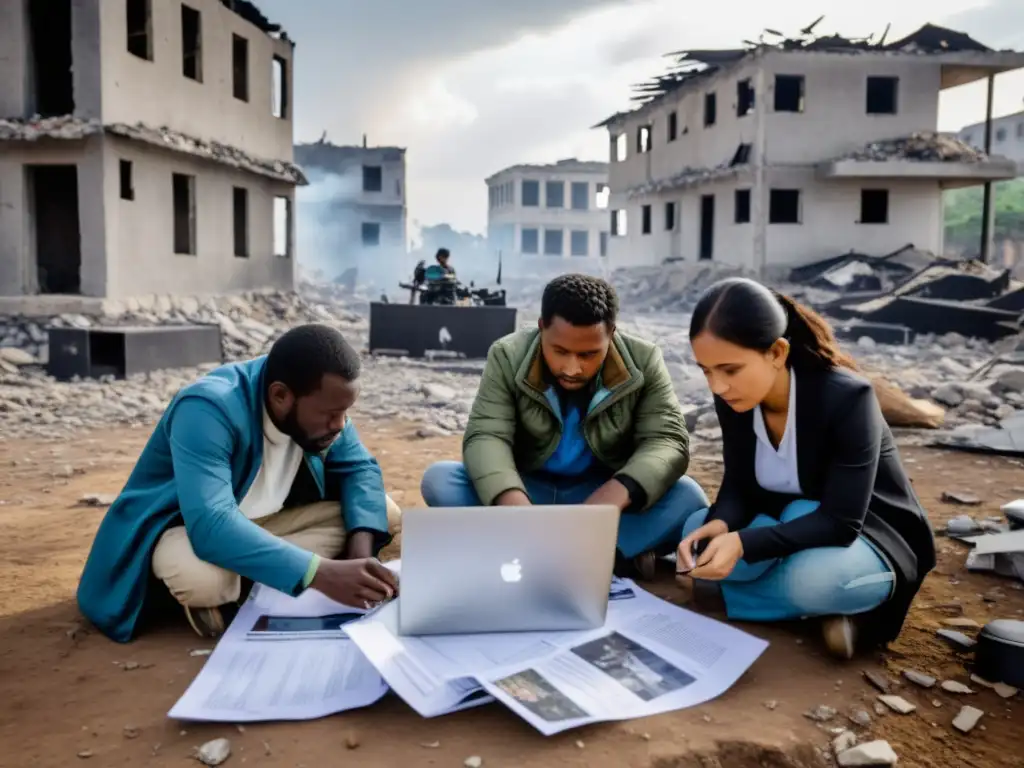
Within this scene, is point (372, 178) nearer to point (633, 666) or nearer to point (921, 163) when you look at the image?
point (921, 163)

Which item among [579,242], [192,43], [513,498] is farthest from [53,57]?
[579,242]

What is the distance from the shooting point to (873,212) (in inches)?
846

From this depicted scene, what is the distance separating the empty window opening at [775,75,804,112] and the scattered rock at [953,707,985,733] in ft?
68.5

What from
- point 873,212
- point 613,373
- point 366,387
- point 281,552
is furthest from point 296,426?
point 873,212

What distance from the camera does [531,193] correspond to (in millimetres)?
43031

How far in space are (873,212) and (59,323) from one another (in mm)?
18150

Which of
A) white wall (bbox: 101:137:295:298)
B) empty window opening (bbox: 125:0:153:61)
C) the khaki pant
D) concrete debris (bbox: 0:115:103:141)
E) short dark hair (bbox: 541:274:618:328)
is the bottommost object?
the khaki pant

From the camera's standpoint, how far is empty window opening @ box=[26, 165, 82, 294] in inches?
578

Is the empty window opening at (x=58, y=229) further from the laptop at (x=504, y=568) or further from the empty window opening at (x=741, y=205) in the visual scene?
the empty window opening at (x=741, y=205)

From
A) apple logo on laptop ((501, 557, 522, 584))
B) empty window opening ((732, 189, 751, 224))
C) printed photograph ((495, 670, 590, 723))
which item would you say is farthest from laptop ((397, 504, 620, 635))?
empty window opening ((732, 189, 751, 224))

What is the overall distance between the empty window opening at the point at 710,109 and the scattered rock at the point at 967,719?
22.7m

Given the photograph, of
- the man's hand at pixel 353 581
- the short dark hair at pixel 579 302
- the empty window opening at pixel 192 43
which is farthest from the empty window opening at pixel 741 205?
the man's hand at pixel 353 581

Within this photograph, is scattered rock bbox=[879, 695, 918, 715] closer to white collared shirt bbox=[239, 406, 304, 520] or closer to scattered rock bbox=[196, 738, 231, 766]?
scattered rock bbox=[196, 738, 231, 766]

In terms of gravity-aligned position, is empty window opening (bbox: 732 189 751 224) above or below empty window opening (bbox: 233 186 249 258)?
above
